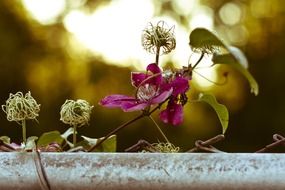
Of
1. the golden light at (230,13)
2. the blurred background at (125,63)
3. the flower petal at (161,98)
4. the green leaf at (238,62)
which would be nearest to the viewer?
the green leaf at (238,62)

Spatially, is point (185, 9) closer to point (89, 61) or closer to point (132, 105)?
point (89, 61)

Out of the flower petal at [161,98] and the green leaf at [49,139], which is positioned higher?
the flower petal at [161,98]

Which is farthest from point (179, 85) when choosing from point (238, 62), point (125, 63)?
point (125, 63)

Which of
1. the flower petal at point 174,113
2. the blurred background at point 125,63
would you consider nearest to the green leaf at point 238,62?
the flower petal at point 174,113

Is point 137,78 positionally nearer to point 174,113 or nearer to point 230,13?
point 174,113

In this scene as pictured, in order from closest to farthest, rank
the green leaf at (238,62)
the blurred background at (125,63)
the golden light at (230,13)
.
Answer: the green leaf at (238,62) → the blurred background at (125,63) → the golden light at (230,13)

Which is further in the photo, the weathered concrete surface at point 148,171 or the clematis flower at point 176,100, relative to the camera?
the clematis flower at point 176,100

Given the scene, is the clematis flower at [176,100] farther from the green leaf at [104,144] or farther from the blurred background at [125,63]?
the blurred background at [125,63]
